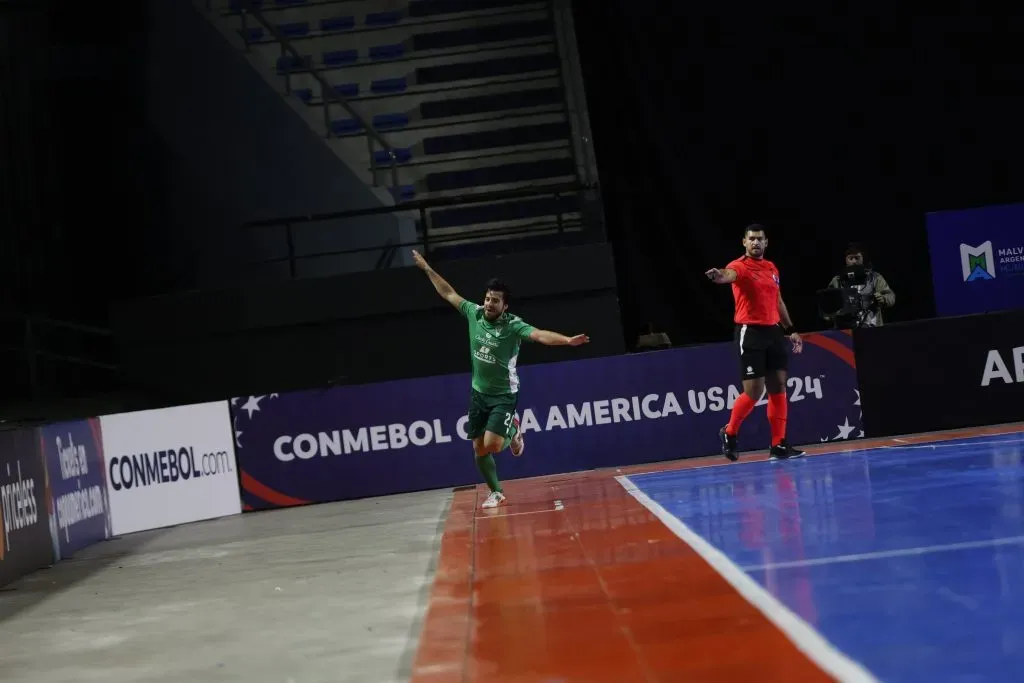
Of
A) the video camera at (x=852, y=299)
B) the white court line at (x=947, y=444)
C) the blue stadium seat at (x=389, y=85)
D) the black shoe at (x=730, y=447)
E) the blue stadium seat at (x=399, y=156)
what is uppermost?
the blue stadium seat at (x=389, y=85)

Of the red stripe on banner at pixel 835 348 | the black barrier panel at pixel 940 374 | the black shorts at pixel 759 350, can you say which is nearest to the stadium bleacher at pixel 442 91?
the red stripe on banner at pixel 835 348

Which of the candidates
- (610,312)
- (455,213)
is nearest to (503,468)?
(610,312)

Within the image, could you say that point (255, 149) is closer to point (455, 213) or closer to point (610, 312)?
point (455, 213)

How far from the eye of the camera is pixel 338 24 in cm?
2006

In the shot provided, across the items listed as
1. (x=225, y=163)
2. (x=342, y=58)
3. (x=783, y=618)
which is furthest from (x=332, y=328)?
(x=783, y=618)

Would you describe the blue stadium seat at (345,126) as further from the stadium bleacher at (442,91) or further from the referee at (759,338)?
the referee at (759,338)

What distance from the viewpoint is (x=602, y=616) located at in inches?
215

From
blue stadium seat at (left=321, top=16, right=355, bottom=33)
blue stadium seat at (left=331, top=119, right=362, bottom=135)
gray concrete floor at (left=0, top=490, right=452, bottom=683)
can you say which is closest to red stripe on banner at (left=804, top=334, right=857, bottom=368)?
gray concrete floor at (left=0, top=490, right=452, bottom=683)

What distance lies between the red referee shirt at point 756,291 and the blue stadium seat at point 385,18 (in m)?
9.81

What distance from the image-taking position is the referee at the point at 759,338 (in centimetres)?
1209

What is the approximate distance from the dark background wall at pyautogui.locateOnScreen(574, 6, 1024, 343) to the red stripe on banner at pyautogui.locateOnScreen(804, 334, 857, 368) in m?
3.65

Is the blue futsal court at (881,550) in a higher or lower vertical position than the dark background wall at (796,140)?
lower

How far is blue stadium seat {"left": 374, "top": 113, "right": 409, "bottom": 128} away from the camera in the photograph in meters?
19.2

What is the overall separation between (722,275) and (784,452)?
2.19 meters
